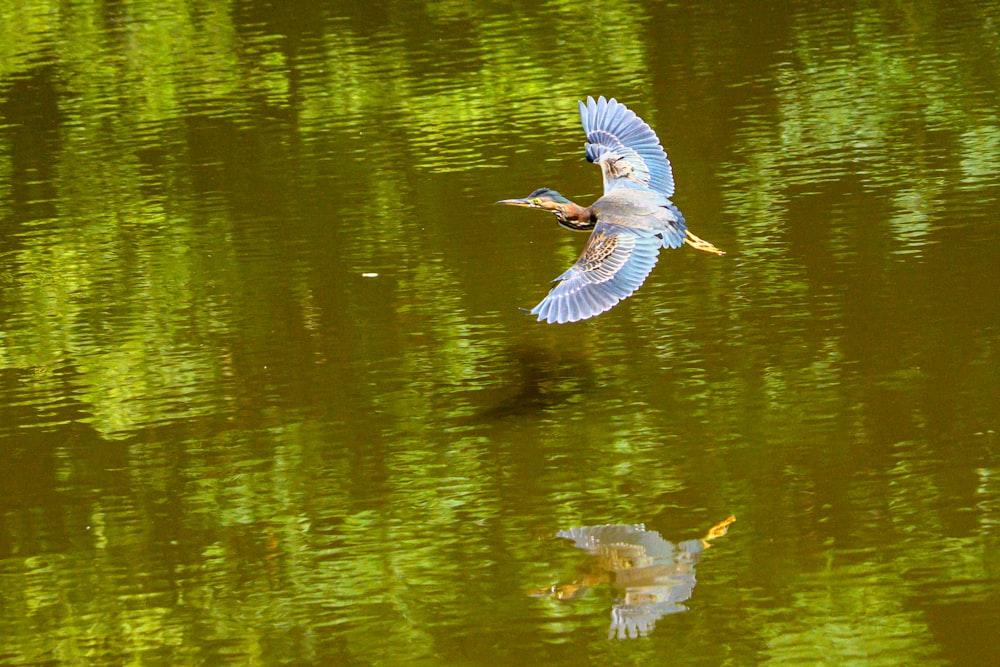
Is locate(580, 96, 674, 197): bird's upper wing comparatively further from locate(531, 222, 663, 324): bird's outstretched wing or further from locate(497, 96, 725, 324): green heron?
locate(531, 222, 663, 324): bird's outstretched wing

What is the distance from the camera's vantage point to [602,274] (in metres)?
5.84

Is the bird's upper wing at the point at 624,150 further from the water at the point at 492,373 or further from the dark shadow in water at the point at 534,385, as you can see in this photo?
the dark shadow in water at the point at 534,385

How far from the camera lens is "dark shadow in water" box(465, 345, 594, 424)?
5.78 m

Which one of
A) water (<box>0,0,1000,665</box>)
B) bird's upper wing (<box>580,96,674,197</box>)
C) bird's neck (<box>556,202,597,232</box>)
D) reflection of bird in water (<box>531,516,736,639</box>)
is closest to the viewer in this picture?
reflection of bird in water (<box>531,516,736,639</box>)

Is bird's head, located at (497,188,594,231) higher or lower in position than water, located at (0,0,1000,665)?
higher

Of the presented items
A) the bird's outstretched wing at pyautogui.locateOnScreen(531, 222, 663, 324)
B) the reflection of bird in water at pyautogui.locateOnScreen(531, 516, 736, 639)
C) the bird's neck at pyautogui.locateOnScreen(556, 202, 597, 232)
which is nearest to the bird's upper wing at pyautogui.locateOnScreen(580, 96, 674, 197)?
the bird's neck at pyautogui.locateOnScreen(556, 202, 597, 232)

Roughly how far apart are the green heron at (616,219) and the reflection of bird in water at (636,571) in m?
1.08

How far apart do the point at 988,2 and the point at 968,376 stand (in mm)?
7194

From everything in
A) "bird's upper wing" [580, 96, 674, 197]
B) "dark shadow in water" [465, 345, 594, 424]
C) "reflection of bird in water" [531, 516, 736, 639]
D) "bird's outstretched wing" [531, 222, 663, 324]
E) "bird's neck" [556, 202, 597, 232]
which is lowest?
"reflection of bird in water" [531, 516, 736, 639]

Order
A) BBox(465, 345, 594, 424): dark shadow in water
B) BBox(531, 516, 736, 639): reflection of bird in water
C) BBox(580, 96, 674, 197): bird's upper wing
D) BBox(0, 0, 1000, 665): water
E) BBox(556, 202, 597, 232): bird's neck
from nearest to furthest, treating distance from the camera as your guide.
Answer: BBox(531, 516, 736, 639): reflection of bird in water < BBox(0, 0, 1000, 665): water < BBox(465, 345, 594, 424): dark shadow in water < BBox(556, 202, 597, 232): bird's neck < BBox(580, 96, 674, 197): bird's upper wing

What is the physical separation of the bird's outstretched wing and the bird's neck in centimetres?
26

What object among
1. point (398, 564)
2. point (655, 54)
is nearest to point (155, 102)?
point (655, 54)

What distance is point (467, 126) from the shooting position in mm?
9883

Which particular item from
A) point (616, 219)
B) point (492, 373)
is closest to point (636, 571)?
point (492, 373)
